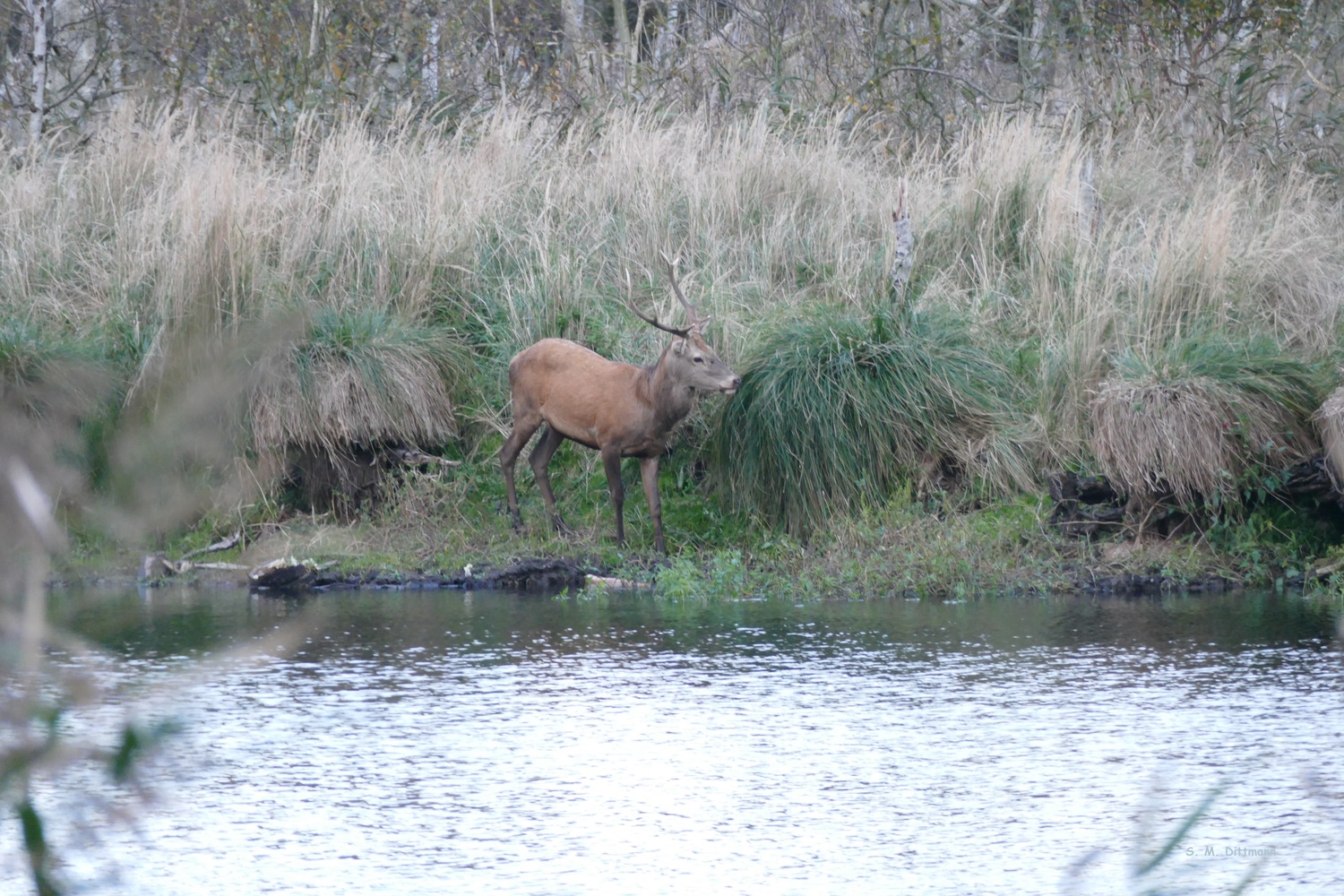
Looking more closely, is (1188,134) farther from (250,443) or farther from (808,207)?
(250,443)

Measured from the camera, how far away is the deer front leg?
411 inches

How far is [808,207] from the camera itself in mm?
13672

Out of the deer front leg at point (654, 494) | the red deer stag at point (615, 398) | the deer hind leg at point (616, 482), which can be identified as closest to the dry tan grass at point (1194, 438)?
the red deer stag at point (615, 398)

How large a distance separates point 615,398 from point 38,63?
741cm

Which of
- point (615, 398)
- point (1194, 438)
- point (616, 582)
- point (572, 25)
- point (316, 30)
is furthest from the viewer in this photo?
point (572, 25)

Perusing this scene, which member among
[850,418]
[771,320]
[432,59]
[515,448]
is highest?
[432,59]

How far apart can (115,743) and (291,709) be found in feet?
16.8

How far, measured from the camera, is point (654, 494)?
34.6 feet

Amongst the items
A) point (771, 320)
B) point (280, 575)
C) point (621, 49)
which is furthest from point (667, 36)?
point (280, 575)

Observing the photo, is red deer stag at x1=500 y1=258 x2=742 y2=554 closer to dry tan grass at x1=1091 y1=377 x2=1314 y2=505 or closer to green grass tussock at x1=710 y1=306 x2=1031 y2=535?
green grass tussock at x1=710 y1=306 x2=1031 y2=535

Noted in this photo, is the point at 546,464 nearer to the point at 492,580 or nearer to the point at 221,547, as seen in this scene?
the point at 492,580

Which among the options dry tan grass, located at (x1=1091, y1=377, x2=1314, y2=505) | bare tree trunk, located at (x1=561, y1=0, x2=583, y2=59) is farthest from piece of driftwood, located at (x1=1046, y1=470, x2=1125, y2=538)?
bare tree trunk, located at (x1=561, y1=0, x2=583, y2=59)

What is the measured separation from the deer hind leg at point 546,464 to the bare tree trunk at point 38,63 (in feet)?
20.7

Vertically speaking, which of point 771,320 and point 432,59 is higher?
point 432,59
